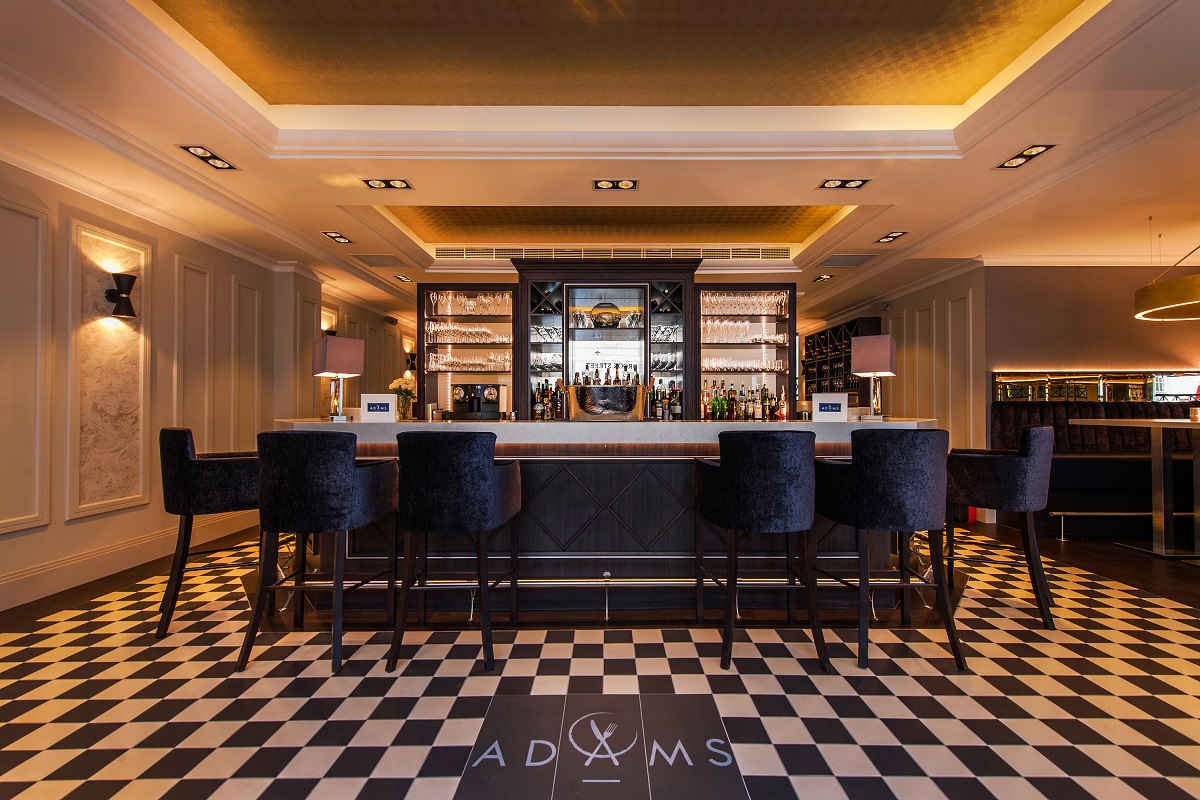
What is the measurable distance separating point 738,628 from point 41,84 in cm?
477

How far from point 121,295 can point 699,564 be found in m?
4.73

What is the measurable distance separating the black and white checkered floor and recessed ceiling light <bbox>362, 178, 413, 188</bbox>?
3097 millimetres

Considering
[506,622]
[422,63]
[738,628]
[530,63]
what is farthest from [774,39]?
[506,622]

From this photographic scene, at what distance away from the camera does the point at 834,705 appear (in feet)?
8.02

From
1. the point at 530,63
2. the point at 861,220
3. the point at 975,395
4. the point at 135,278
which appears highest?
the point at 530,63

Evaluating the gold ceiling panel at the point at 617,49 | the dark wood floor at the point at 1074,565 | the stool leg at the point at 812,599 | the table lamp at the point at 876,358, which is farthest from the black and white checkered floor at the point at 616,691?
the gold ceiling panel at the point at 617,49

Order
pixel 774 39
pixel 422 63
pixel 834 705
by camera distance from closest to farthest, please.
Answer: pixel 834 705, pixel 774 39, pixel 422 63

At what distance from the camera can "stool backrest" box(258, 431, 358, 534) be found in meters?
2.69

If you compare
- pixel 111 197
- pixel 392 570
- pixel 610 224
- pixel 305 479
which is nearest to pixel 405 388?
pixel 392 570

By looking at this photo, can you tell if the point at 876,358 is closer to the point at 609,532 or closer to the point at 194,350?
the point at 609,532

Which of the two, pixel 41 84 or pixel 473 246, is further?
pixel 473 246

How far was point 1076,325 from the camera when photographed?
6.47 metres

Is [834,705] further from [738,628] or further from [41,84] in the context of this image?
[41,84]

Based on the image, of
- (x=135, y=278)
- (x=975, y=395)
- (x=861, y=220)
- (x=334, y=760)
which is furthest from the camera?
(x=975, y=395)
